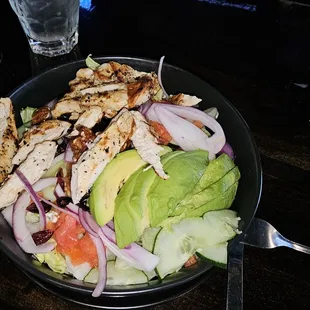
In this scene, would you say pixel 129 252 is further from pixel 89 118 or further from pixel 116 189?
pixel 89 118

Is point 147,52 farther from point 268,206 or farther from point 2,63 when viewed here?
point 268,206

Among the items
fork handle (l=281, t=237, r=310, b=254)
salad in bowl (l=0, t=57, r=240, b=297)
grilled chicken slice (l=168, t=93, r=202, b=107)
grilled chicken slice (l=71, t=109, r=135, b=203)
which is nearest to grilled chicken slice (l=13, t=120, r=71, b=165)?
salad in bowl (l=0, t=57, r=240, b=297)

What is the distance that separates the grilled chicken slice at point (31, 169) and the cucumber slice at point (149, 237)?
0.30 meters

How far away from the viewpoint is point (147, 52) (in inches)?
83.0

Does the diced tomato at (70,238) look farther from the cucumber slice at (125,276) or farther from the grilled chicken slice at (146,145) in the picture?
the grilled chicken slice at (146,145)

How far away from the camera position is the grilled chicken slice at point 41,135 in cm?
129

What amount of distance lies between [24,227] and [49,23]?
98cm

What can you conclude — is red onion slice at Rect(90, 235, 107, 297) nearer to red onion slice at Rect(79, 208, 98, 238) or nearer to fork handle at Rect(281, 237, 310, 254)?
red onion slice at Rect(79, 208, 98, 238)

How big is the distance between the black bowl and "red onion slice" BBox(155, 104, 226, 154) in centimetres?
7

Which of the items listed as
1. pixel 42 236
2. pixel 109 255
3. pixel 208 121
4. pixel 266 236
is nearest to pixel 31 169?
pixel 42 236

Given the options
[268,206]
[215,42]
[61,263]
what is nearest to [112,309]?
[61,263]

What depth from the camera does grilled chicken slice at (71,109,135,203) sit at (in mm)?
1184

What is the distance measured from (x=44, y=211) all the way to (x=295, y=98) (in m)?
1.05

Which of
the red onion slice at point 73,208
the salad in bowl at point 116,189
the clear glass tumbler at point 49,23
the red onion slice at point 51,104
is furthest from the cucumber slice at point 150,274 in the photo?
the clear glass tumbler at point 49,23
